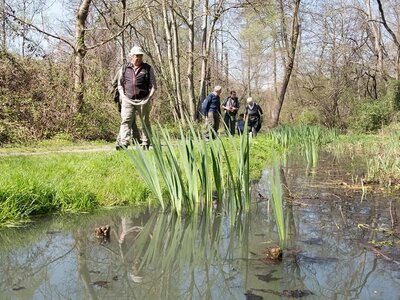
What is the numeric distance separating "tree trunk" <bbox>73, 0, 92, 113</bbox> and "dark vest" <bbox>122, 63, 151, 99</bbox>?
16.8 feet

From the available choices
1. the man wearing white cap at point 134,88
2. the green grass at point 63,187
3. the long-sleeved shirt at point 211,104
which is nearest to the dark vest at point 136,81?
the man wearing white cap at point 134,88

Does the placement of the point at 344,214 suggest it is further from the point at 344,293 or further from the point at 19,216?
the point at 19,216

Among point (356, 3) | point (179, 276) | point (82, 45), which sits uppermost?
point (356, 3)

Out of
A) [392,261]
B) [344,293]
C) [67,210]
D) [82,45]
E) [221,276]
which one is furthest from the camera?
[82,45]

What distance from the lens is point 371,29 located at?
25359 millimetres

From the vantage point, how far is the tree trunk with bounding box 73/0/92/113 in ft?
37.8

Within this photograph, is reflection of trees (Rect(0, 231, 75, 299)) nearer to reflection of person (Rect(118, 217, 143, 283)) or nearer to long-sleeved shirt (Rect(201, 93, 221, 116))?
reflection of person (Rect(118, 217, 143, 283))

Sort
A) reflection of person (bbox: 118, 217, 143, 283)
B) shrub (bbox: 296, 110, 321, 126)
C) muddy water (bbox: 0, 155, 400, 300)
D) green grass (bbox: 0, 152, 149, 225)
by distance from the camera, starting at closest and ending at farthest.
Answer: muddy water (bbox: 0, 155, 400, 300)
reflection of person (bbox: 118, 217, 143, 283)
green grass (bbox: 0, 152, 149, 225)
shrub (bbox: 296, 110, 321, 126)

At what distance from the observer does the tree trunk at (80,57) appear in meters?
11.5

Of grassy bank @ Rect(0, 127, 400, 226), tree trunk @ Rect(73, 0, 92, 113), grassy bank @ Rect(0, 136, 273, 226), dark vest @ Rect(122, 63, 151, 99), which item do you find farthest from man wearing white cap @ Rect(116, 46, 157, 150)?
tree trunk @ Rect(73, 0, 92, 113)

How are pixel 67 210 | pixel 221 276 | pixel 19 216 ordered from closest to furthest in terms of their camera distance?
pixel 221 276 → pixel 19 216 → pixel 67 210

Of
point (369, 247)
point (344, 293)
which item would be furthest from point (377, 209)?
point (344, 293)

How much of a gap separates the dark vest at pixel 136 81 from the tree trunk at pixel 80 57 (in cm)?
513

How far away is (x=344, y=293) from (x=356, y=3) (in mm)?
25553
